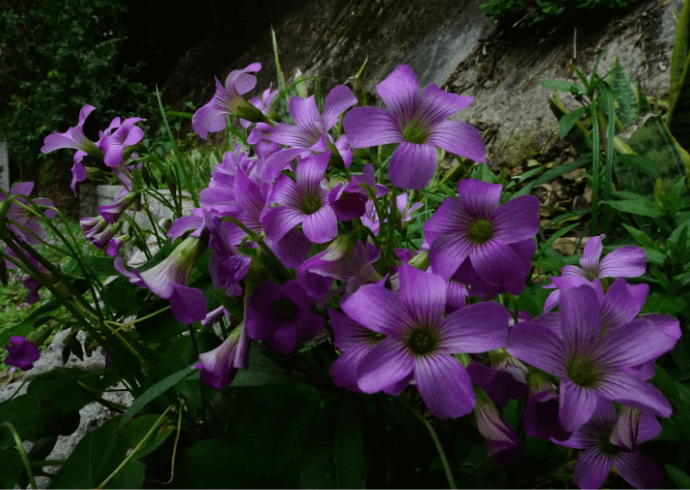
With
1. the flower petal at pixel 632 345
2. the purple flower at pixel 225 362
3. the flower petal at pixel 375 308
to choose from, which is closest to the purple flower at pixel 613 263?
the flower petal at pixel 632 345


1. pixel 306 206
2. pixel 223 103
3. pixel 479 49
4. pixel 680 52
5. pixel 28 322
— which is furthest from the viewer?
pixel 479 49

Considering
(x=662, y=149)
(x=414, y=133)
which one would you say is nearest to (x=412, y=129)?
(x=414, y=133)

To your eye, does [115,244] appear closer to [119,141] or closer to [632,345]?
[119,141]

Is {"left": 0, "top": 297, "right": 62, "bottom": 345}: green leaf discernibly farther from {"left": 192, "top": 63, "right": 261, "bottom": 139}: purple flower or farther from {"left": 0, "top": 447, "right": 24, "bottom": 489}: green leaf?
{"left": 192, "top": 63, "right": 261, "bottom": 139}: purple flower

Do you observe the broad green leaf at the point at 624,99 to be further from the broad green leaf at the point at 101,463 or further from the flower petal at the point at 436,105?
the broad green leaf at the point at 101,463

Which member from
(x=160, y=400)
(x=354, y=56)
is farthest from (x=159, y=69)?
(x=160, y=400)

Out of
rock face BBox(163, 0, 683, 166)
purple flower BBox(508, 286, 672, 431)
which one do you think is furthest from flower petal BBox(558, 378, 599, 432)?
rock face BBox(163, 0, 683, 166)
